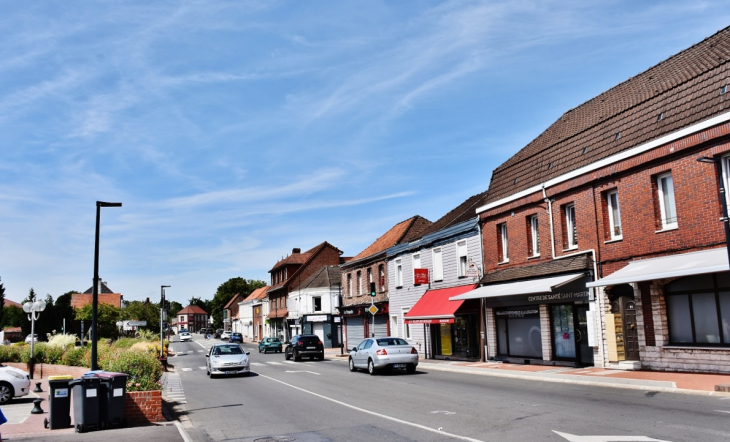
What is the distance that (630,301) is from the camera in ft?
63.6

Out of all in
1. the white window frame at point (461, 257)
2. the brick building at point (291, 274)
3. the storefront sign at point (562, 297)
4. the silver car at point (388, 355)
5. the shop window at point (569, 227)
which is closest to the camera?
the storefront sign at point (562, 297)

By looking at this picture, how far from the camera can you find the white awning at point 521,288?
69.3 feet

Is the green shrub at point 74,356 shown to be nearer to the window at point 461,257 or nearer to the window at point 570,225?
the window at point 461,257

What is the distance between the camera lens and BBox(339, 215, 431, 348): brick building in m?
40.8

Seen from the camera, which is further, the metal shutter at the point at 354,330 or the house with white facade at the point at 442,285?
the metal shutter at the point at 354,330

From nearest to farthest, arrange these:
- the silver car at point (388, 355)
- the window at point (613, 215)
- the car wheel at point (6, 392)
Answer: the car wheel at point (6, 392) → the window at point (613, 215) → the silver car at point (388, 355)

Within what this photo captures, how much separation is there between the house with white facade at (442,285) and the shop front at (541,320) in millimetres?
1515

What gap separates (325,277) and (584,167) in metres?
45.8

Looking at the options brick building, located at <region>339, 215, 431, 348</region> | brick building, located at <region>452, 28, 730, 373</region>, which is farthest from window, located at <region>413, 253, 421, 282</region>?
brick building, located at <region>452, 28, 730, 373</region>

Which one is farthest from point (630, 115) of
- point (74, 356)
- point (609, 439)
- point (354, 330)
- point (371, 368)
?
point (354, 330)

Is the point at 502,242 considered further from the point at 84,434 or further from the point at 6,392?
the point at 84,434

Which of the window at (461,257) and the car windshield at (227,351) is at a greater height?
the window at (461,257)

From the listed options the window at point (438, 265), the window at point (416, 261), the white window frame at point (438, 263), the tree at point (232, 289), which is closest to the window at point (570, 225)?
the white window frame at point (438, 263)

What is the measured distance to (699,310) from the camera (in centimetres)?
1711
